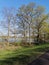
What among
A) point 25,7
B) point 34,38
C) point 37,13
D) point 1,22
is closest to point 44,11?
point 37,13

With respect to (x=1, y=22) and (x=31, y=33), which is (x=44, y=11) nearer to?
(x=31, y=33)

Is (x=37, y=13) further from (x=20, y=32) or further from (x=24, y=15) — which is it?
(x=20, y=32)

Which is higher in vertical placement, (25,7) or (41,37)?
(25,7)

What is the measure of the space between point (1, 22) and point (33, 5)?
9234 millimetres

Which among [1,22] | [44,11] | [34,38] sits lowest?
[34,38]

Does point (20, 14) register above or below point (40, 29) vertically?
above

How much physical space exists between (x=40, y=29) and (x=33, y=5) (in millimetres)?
6459

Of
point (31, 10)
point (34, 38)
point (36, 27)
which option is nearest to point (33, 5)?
point (31, 10)

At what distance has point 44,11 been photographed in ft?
157

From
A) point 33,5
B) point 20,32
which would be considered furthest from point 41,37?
point 33,5

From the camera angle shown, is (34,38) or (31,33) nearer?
(34,38)

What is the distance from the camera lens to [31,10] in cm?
4578

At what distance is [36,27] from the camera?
155ft

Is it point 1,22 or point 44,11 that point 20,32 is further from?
point 44,11
